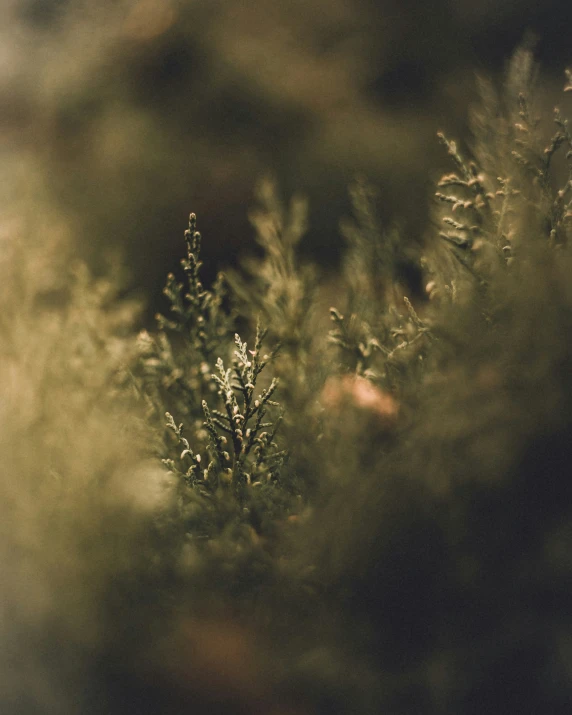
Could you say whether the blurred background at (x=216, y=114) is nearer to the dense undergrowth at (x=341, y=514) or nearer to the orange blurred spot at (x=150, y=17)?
the orange blurred spot at (x=150, y=17)

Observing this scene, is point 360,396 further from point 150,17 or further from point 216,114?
point 150,17

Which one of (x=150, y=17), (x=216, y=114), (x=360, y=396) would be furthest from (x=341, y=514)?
(x=150, y=17)

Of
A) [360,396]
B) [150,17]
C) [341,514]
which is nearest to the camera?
[341,514]

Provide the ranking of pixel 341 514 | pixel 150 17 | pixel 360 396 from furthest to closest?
pixel 150 17
pixel 360 396
pixel 341 514

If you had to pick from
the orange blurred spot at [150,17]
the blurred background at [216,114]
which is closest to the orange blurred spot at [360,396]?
the blurred background at [216,114]

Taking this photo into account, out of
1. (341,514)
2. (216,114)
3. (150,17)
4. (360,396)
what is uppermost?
(150,17)

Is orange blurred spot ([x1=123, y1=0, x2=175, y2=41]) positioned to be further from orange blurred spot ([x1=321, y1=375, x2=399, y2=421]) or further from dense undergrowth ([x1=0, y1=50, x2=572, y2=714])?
orange blurred spot ([x1=321, y1=375, x2=399, y2=421])

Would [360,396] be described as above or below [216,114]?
below
